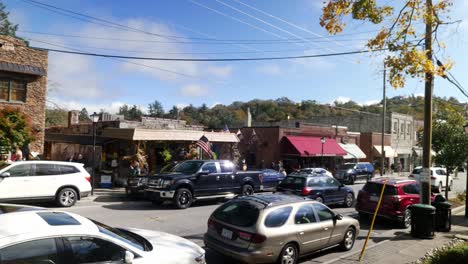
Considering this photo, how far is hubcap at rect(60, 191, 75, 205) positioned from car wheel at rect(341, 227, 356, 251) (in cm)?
994

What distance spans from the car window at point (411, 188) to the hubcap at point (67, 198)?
12054 mm

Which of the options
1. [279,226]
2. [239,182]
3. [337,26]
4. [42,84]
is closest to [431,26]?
[337,26]

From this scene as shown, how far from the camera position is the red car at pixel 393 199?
42.4ft

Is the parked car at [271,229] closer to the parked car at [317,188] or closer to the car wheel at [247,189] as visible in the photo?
the parked car at [317,188]

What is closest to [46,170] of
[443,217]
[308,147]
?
[443,217]

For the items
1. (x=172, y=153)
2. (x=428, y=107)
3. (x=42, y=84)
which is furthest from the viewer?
(x=172, y=153)

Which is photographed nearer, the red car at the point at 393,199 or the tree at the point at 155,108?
the red car at the point at 393,199

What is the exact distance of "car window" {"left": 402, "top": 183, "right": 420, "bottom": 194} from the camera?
13570 millimetres

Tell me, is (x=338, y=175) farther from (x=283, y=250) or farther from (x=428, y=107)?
(x=283, y=250)

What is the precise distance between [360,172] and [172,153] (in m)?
16.6

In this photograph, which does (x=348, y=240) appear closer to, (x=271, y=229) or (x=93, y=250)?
(x=271, y=229)

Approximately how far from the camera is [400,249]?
10.1m

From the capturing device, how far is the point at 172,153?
23500mm

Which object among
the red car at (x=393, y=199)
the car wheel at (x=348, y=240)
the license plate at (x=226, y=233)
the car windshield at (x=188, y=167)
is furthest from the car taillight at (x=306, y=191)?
the license plate at (x=226, y=233)
